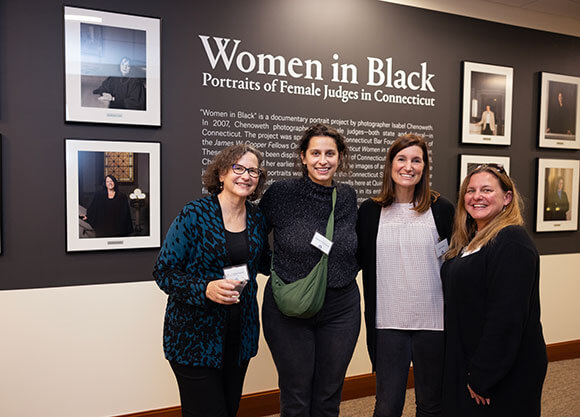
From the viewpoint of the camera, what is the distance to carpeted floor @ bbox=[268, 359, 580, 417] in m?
3.01

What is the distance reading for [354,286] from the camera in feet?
6.45

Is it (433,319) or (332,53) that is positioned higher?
(332,53)

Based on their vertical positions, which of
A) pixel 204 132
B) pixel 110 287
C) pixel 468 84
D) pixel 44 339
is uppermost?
pixel 468 84

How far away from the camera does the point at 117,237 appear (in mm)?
2588

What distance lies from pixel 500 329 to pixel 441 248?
0.46 metres

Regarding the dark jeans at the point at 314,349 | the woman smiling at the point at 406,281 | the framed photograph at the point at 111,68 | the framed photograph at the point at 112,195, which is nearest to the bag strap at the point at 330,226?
the dark jeans at the point at 314,349

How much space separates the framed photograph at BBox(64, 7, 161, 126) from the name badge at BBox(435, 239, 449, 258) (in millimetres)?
1696

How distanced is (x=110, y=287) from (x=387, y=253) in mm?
1604

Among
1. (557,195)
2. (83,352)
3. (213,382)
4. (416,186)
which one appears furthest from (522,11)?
(83,352)

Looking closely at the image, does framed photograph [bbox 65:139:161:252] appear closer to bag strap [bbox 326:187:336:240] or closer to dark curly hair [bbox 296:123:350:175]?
dark curly hair [bbox 296:123:350:175]

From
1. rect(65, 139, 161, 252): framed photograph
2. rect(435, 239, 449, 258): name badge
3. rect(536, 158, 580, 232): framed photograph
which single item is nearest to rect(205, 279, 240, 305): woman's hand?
rect(435, 239, 449, 258): name badge

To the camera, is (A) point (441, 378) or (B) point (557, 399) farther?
(B) point (557, 399)

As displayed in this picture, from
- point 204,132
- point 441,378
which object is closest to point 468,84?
point 204,132

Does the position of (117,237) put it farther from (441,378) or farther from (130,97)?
(441,378)
